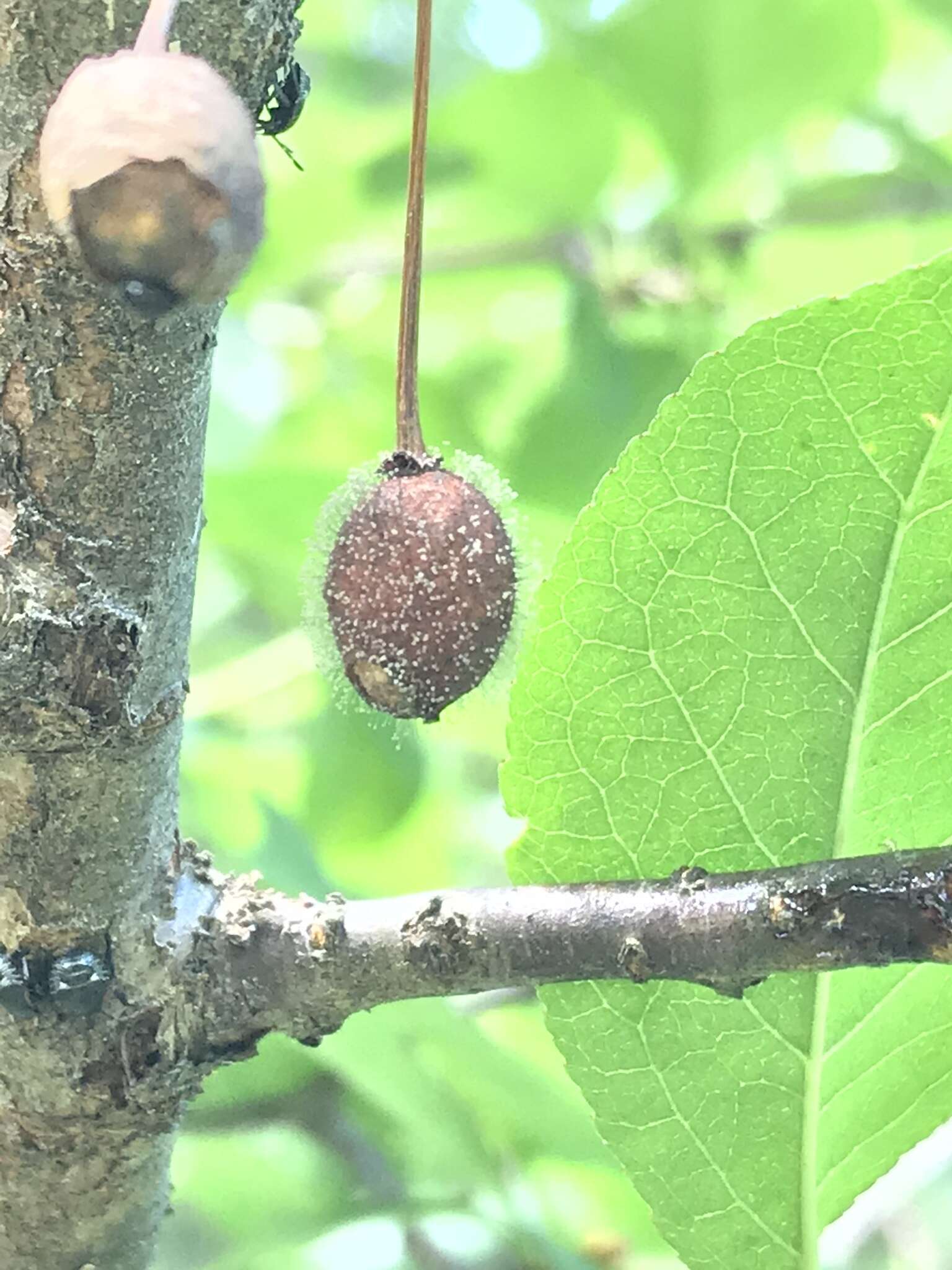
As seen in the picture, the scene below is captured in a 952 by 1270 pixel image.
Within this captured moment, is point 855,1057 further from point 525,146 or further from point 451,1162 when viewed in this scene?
point 525,146

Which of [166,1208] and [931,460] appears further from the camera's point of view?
[166,1208]

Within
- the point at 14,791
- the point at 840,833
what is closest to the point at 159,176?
the point at 14,791

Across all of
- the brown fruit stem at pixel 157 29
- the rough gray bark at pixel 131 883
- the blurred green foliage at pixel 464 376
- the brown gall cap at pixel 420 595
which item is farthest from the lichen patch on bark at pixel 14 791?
the blurred green foliage at pixel 464 376

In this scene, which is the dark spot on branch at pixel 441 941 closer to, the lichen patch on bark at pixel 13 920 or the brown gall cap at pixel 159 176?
the lichen patch on bark at pixel 13 920

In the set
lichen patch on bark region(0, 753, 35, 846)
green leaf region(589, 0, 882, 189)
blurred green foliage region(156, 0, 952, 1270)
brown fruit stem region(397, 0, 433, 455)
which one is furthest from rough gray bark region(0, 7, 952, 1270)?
green leaf region(589, 0, 882, 189)

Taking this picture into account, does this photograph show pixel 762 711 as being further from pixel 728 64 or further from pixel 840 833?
pixel 728 64

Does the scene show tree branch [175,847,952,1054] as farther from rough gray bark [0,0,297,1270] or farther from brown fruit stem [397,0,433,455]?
brown fruit stem [397,0,433,455]

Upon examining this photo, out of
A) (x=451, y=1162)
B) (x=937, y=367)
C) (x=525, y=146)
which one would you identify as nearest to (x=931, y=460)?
(x=937, y=367)
